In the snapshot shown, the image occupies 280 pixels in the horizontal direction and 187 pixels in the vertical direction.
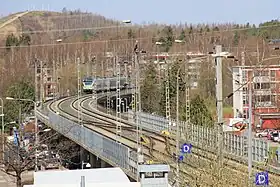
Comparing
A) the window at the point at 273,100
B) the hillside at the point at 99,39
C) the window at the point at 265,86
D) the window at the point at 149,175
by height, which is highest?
the hillside at the point at 99,39

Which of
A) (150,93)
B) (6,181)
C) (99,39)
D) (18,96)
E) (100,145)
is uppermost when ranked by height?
(99,39)

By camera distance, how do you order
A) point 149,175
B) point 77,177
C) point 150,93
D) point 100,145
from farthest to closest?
1. point 150,93
2. point 100,145
3. point 77,177
4. point 149,175

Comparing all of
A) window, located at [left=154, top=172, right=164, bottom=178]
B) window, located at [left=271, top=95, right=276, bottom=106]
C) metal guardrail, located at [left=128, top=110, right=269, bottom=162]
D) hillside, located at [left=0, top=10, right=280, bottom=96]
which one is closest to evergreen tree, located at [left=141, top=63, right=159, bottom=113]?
window, located at [left=271, top=95, right=276, bottom=106]

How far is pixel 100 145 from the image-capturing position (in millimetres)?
29172

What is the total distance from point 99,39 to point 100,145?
80844 millimetres

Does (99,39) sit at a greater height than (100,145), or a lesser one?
greater

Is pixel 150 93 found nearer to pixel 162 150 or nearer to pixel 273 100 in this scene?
pixel 273 100

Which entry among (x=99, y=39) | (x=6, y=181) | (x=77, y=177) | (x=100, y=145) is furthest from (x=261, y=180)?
(x=99, y=39)

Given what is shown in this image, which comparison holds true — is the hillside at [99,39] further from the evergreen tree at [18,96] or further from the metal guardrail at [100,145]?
the metal guardrail at [100,145]

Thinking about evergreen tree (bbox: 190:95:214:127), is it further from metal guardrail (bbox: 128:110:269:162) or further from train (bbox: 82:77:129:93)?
train (bbox: 82:77:129:93)

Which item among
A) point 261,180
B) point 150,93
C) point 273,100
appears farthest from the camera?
point 150,93

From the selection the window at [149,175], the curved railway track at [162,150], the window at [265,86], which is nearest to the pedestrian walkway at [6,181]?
the curved railway track at [162,150]

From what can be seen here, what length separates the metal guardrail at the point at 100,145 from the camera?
23.7 metres

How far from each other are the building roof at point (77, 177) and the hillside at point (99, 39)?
151 ft
